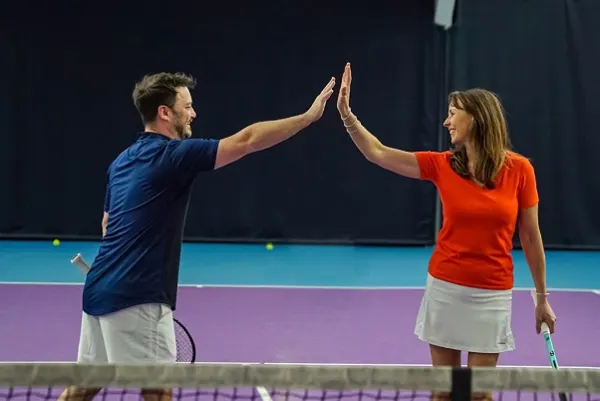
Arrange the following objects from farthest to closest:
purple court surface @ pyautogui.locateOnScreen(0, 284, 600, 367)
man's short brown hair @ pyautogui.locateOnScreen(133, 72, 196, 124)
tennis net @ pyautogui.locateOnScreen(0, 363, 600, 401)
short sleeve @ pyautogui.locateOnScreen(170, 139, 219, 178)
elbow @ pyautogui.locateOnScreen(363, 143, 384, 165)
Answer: purple court surface @ pyautogui.locateOnScreen(0, 284, 600, 367) → elbow @ pyautogui.locateOnScreen(363, 143, 384, 165) → man's short brown hair @ pyautogui.locateOnScreen(133, 72, 196, 124) → short sleeve @ pyautogui.locateOnScreen(170, 139, 219, 178) → tennis net @ pyautogui.locateOnScreen(0, 363, 600, 401)

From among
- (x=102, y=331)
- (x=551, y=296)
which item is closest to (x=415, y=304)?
(x=551, y=296)

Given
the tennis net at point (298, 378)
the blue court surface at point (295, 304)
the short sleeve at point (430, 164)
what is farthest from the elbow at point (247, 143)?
the blue court surface at point (295, 304)

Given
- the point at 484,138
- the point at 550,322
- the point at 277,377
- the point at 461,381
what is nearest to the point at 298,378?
the point at 277,377

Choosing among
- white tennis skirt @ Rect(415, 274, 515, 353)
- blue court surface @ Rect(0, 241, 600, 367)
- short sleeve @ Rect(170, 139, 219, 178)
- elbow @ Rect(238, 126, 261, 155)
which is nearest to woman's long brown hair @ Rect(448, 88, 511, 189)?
white tennis skirt @ Rect(415, 274, 515, 353)

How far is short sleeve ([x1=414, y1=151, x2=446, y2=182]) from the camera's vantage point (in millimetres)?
2879

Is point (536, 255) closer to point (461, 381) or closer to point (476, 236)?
point (476, 236)

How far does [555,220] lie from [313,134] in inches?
128

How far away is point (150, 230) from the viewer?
2.54 meters

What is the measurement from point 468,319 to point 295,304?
348 cm

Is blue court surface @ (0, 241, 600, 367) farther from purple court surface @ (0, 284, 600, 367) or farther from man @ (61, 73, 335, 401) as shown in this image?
man @ (61, 73, 335, 401)

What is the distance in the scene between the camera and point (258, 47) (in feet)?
30.8

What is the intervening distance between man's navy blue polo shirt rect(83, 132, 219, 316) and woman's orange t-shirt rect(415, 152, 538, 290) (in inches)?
36.5

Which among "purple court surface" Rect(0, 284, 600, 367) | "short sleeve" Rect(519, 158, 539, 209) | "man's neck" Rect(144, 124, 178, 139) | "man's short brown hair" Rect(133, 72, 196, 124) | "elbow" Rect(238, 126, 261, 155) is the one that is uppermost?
"man's short brown hair" Rect(133, 72, 196, 124)

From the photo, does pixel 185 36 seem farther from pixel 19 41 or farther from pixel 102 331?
pixel 102 331
